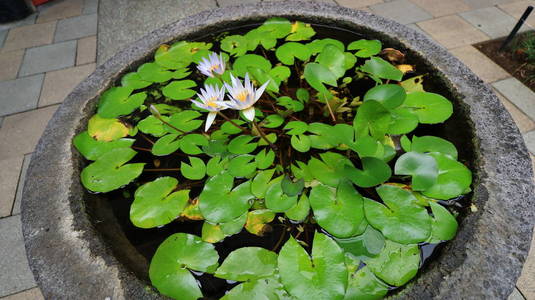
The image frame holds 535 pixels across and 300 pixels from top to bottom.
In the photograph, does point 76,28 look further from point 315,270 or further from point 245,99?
point 315,270

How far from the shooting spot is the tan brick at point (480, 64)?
73.1 inches

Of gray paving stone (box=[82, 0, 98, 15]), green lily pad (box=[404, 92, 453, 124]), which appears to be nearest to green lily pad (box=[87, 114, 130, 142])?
green lily pad (box=[404, 92, 453, 124])

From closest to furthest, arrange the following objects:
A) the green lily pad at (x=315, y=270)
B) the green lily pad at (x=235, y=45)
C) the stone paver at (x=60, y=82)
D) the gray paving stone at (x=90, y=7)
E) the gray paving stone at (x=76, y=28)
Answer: the green lily pad at (x=315, y=270)
the green lily pad at (x=235, y=45)
the stone paver at (x=60, y=82)
the gray paving stone at (x=76, y=28)
the gray paving stone at (x=90, y=7)

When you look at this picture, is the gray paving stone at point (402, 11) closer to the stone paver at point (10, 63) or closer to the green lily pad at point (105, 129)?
the green lily pad at point (105, 129)

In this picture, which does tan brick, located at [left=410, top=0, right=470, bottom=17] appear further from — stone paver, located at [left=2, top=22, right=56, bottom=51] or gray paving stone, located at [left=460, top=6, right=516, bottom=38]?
stone paver, located at [left=2, top=22, right=56, bottom=51]

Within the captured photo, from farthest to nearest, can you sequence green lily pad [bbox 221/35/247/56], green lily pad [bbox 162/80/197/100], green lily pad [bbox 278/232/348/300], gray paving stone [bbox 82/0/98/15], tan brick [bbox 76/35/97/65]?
gray paving stone [bbox 82/0/98/15]
tan brick [bbox 76/35/97/65]
green lily pad [bbox 221/35/247/56]
green lily pad [bbox 162/80/197/100]
green lily pad [bbox 278/232/348/300]

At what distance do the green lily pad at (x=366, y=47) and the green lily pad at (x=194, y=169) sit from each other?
31.0 inches

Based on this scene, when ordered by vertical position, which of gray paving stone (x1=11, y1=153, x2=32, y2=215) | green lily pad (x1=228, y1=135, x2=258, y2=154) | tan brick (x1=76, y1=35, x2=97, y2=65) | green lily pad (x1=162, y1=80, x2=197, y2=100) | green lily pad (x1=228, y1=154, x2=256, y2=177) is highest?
green lily pad (x1=162, y1=80, x2=197, y2=100)

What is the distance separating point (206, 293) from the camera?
789 mm

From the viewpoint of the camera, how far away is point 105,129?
1113 mm

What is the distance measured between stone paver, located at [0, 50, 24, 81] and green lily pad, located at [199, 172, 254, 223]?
206cm

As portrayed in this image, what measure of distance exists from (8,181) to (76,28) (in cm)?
149

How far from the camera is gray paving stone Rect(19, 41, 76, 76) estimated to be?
2172 millimetres

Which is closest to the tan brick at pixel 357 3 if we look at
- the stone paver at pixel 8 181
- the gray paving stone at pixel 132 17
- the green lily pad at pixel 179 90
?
the gray paving stone at pixel 132 17
